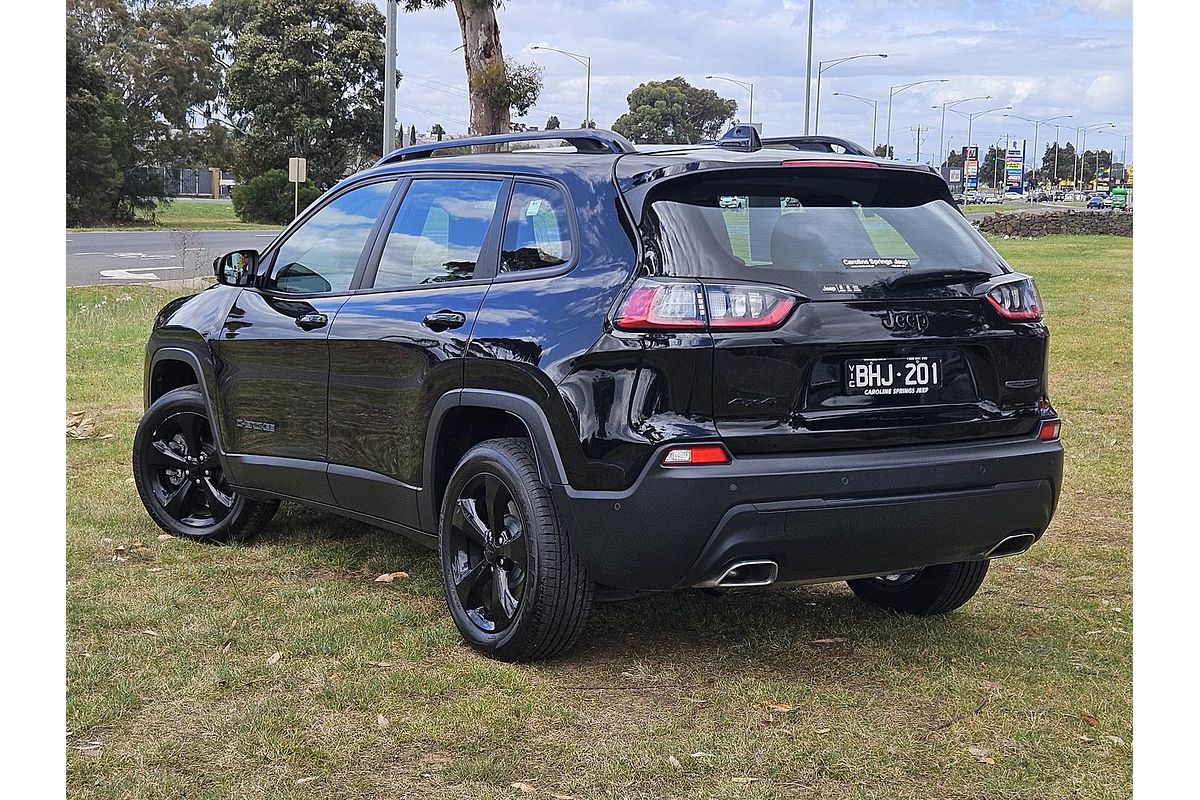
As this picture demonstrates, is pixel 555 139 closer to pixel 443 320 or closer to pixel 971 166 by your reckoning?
pixel 443 320

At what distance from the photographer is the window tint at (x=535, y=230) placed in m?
4.75

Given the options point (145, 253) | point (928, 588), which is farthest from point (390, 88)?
point (928, 588)

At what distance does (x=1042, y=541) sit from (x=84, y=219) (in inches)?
1806

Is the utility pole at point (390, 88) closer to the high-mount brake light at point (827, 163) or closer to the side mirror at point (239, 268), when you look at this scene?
the side mirror at point (239, 268)

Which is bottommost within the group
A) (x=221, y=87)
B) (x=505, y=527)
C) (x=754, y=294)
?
(x=505, y=527)

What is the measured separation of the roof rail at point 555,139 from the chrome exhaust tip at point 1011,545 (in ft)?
6.18

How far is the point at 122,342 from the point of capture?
1441 cm

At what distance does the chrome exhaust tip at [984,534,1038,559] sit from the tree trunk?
14.8 meters

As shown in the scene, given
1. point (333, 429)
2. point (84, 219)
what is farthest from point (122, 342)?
point (84, 219)

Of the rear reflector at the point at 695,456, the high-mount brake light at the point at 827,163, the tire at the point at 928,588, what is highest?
the high-mount brake light at the point at 827,163

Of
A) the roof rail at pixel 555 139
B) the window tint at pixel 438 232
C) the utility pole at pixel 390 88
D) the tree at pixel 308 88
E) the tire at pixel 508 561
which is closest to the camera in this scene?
the tire at pixel 508 561

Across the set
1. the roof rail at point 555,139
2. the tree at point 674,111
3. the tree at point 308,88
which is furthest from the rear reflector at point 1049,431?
the tree at point 674,111

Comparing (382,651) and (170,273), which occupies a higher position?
(170,273)

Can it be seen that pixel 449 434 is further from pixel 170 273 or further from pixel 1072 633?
pixel 170 273
